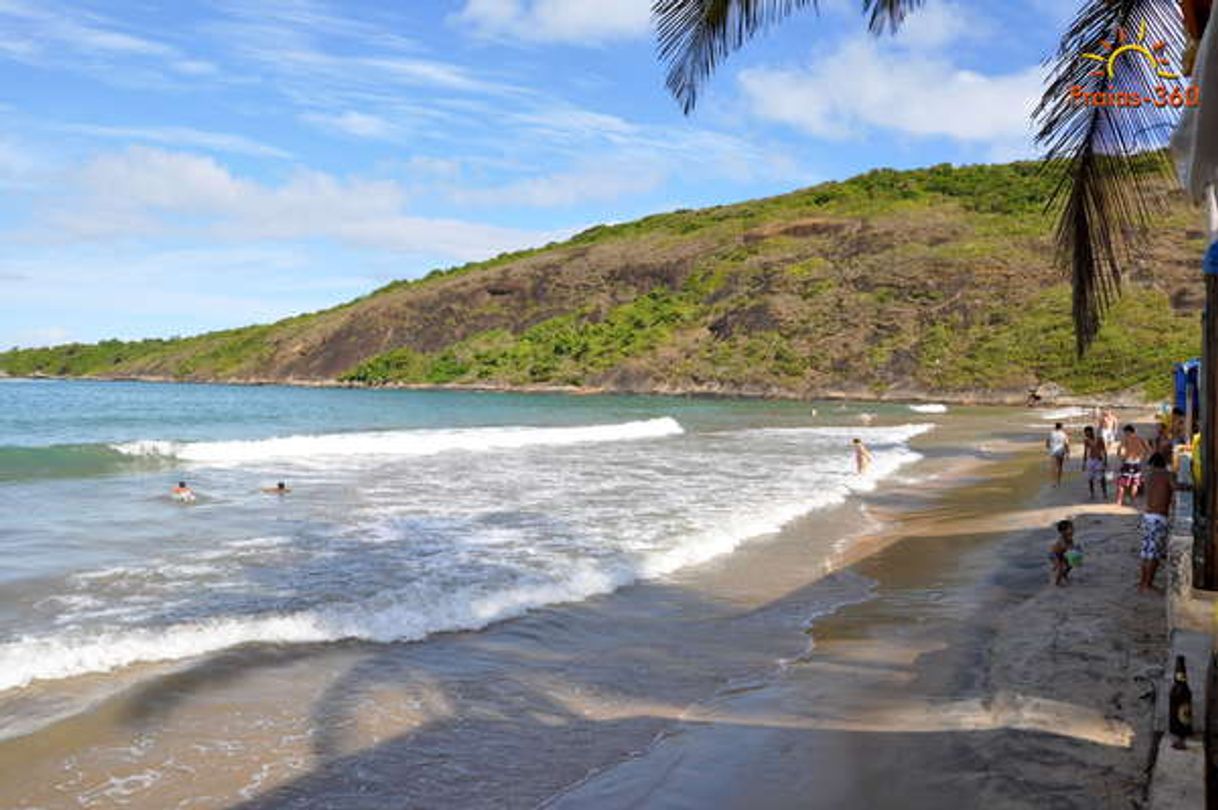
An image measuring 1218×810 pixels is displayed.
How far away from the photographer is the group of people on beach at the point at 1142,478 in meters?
8.45

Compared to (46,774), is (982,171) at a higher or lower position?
higher

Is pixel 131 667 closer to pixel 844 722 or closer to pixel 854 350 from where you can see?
pixel 844 722

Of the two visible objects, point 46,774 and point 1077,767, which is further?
point 46,774

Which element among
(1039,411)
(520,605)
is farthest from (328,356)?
(520,605)

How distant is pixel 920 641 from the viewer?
796 cm

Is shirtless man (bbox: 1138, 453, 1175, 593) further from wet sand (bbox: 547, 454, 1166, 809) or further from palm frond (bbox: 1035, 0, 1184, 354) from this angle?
palm frond (bbox: 1035, 0, 1184, 354)

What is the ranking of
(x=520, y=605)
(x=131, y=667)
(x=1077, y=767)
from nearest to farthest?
(x=1077, y=767)
(x=131, y=667)
(x=520, y=605)

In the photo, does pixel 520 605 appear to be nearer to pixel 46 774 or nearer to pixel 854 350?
pixel 46 774

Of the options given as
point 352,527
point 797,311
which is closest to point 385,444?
point 352,527

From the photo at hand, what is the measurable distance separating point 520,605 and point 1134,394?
52439 mm

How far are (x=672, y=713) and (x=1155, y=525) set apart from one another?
4806mm

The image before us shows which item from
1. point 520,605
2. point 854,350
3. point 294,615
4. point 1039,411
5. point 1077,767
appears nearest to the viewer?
point 1077,767

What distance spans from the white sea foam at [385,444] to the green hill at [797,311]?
102 feet

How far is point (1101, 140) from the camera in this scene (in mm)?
5215
